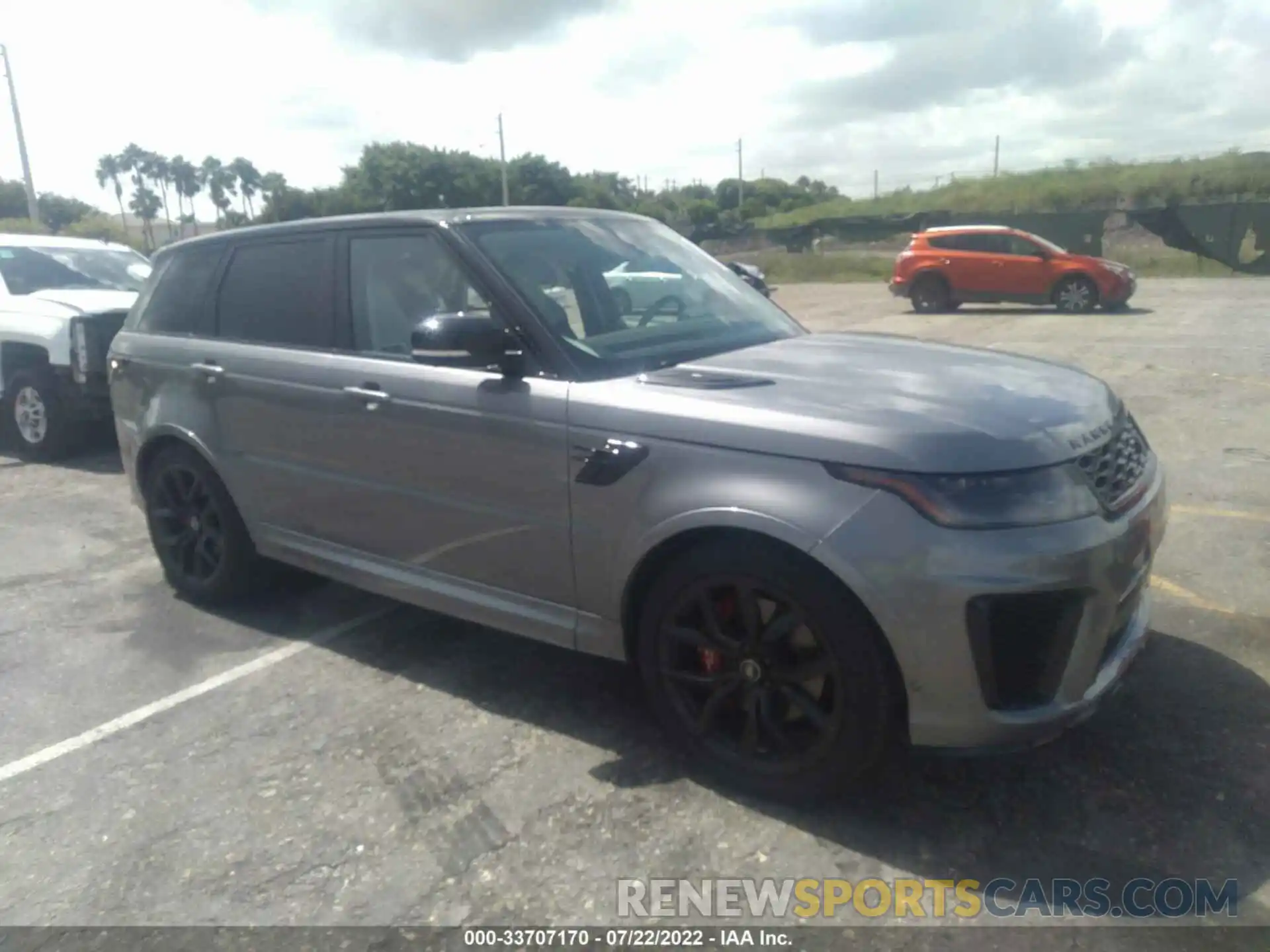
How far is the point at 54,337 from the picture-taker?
311 inches

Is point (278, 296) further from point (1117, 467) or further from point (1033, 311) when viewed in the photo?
point (1033, 311)

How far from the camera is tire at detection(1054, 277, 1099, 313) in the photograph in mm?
18516

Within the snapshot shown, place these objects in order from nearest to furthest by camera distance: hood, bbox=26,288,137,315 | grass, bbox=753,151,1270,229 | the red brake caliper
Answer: the red brake caliper, hood, bbox=26,288,137,315, grass, bbox=753,151,1270,229

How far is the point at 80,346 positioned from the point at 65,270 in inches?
77.4

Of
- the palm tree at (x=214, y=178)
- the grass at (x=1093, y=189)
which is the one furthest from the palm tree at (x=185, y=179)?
the grass at (x=1093, y=189)

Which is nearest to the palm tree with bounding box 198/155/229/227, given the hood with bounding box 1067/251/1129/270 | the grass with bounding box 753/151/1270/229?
the grass with bounding box 753/151/1270/229

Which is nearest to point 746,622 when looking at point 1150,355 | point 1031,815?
point 1031,815

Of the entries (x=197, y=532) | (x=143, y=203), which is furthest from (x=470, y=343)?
(x=143, y=203)

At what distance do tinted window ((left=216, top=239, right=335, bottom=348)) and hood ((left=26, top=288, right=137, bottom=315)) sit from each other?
12.8ft

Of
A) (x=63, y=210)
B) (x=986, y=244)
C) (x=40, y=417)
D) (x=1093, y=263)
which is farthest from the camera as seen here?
(x=63, y=210)

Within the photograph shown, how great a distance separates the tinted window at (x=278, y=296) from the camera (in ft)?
13.8

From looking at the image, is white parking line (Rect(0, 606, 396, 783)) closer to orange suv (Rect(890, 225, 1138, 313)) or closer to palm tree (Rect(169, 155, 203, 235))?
orange suv (Rect(890, 225, 1138, 313))

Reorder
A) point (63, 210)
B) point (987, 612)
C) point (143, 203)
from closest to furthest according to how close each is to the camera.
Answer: point (987, 612) < point (63, 210) < point (143, 203)

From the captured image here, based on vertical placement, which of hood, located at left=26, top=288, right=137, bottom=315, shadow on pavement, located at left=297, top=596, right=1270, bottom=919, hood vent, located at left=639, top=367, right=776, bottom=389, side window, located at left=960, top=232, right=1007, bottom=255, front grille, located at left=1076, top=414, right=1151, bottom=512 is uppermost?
hood, located at left=26, top=288, right=137, bottom=315
